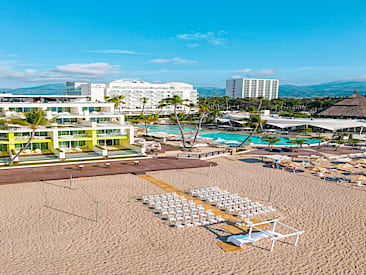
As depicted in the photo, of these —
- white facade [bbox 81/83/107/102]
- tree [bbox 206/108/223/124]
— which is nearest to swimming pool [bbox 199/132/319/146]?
tree [bbox 206/108/223/124]

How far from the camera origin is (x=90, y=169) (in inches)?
1089

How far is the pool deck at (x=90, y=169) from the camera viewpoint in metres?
24.7

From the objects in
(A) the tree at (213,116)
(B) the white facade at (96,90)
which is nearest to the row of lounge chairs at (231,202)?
(A) the tree at (213,116)

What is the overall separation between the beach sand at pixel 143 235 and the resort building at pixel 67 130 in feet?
35.9

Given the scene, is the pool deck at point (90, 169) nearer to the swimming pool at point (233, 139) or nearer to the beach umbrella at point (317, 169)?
the beach umbrella at point (317, 169)

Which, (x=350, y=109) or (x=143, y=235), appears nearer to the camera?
(x=143, y=235)

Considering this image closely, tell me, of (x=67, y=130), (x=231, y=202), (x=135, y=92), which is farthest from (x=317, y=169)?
(x=135, y=92)

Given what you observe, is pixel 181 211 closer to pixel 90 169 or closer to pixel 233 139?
pixel 90 169

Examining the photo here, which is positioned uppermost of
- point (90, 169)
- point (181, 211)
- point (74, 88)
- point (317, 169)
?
point (74, 88)

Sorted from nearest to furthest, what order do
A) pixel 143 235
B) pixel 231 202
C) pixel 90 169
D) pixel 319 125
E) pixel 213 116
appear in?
pixel 143 235 < pixel 231 202 < pixel 90 169 < pixel 319 125 < pixel 213 116

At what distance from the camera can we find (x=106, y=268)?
40.9ft

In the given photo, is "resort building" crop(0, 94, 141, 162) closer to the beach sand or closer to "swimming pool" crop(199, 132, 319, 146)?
the beach sand

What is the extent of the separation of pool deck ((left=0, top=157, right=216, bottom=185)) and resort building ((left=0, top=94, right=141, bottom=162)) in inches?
137

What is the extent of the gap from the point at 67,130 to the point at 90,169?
28.6 feet
